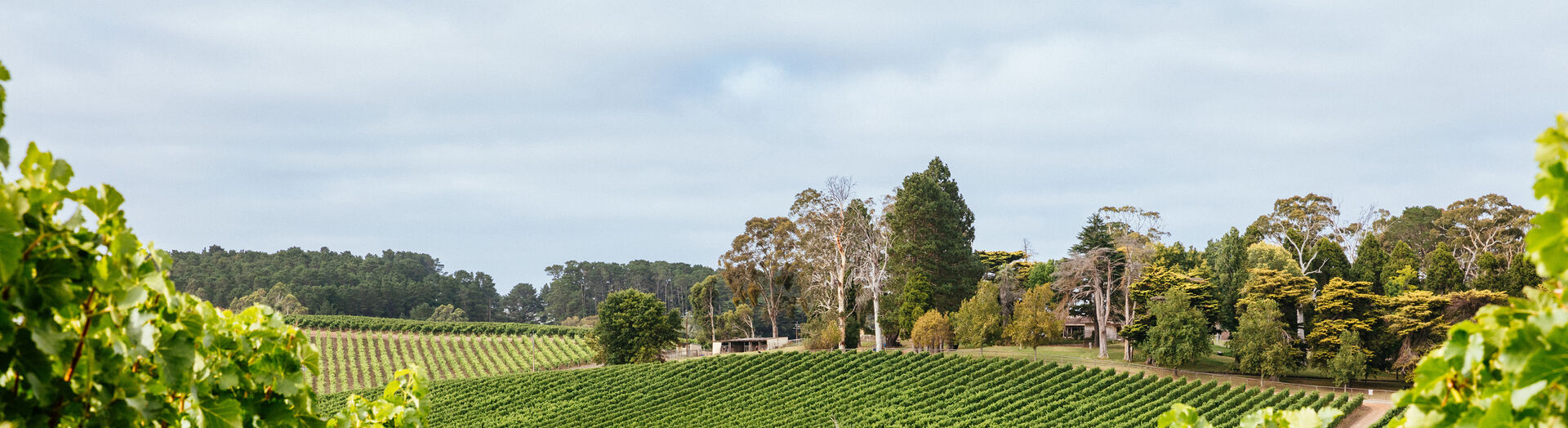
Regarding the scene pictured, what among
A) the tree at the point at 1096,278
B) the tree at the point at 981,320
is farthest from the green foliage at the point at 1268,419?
the tree at the point at 1096,278

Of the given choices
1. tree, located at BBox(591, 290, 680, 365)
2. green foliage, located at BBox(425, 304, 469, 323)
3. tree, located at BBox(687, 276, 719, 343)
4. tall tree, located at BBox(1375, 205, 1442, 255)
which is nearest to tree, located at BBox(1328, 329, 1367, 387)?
tall tree, located at BBox(1375, 205, 1442, 255)

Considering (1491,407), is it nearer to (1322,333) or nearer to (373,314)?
(1322,333)

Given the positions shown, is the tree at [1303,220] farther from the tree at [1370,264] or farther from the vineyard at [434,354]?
the vineyard at [434,354]

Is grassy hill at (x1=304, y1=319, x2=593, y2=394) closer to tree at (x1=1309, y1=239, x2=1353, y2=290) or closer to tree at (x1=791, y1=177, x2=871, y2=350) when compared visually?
tree at (x1=791, y1=177, x2=871, y2=350)

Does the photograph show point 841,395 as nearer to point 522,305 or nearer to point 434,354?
point 434,354

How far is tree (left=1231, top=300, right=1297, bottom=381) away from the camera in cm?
3069

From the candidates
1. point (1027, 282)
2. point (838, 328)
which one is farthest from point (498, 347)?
point (1027, 282)

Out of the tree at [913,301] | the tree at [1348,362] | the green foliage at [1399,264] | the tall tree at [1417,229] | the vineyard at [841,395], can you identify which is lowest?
the vineyard at [841,395]

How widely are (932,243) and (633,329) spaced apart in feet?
46.9

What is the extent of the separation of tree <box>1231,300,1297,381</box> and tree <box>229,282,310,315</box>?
66.0 meters

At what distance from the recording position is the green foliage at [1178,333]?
32.1 m

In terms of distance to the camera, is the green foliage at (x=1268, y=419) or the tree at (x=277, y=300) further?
the tree at (x=277, y=300)

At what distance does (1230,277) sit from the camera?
40.4 m

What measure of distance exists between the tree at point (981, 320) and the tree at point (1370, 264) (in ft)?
45.5
